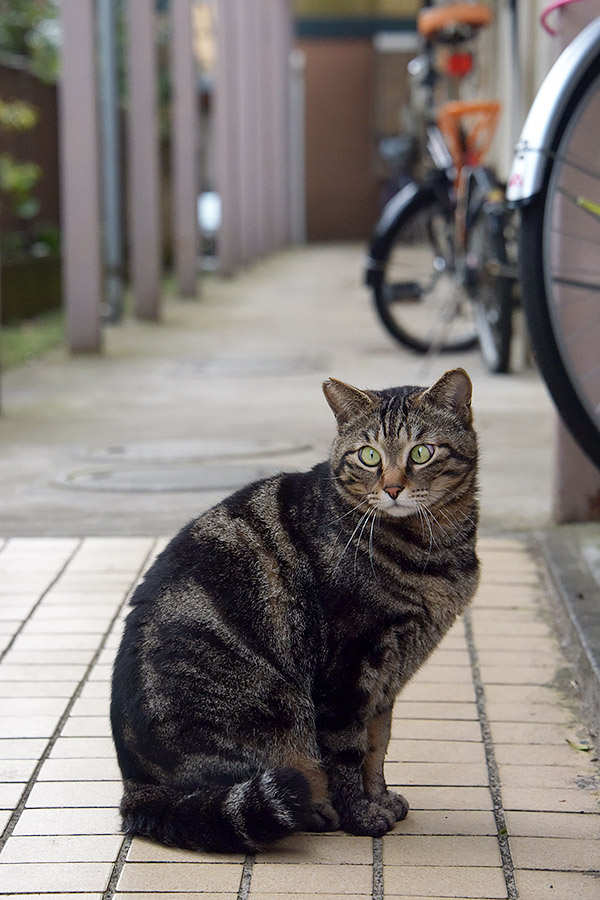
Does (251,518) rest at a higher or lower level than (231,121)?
lower

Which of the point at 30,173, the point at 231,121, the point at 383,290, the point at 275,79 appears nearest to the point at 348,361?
the point at 383,290

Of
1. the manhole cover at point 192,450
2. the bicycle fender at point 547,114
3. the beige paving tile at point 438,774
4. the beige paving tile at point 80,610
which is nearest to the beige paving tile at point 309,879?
the beige paving tile at point 438,774

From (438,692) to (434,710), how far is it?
89 mm

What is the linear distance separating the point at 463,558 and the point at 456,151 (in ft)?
16.1

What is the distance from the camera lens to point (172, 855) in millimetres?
2084

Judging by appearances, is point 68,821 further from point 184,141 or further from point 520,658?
point 184,141

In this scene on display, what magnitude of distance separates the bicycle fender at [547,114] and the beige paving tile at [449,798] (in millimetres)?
1396

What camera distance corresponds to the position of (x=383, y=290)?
7098 millimetres

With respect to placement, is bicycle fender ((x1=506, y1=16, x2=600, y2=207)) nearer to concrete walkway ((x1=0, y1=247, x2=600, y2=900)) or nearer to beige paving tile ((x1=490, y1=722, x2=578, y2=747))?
concrete walkway ((x1=0, y1=247, x2=600, y2=900))

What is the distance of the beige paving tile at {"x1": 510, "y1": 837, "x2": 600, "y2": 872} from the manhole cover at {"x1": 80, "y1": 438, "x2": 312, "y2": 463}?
288 cm

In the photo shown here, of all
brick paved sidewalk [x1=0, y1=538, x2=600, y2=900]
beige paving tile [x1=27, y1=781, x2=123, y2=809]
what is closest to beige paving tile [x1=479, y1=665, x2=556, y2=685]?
brick paved sidewalk [x1=0, y1=538, x2=600, y2=900]

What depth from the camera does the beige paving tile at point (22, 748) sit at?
2482mm

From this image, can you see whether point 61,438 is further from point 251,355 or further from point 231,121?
point 231,121

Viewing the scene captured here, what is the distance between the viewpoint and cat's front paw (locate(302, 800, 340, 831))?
2.17 meters
